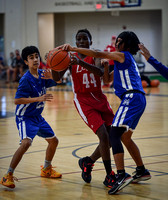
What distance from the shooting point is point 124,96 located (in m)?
4.39

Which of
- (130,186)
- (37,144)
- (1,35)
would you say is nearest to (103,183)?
(130,186)

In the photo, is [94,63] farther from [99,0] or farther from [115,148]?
[99,0]

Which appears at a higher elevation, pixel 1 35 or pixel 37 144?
pixel 1 35

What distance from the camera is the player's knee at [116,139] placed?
428cm

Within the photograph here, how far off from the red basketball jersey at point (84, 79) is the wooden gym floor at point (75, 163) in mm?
976


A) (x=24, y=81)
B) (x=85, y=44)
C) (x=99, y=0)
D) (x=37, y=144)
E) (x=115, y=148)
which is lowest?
(x=37, y=144)

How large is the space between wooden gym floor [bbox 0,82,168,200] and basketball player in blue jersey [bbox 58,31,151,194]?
0.88 feet

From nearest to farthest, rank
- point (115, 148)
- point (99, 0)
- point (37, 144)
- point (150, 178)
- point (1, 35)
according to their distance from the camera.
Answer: point (115, 148)
point (150, 178)
point (37, 144)
point (99, 0)
point (1, 35)

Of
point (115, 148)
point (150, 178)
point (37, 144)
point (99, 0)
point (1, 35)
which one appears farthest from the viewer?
point (1, 35)

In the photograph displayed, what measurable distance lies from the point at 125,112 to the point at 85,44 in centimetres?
97

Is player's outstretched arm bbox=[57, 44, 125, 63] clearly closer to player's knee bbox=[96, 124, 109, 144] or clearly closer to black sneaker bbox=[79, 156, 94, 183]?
player's knee bbox=[96, 124, 109, 144]

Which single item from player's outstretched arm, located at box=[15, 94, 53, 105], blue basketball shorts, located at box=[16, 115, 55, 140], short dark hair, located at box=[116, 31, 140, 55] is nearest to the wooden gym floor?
blue basketball shorts, located at box=[16, 115, 55, 140]

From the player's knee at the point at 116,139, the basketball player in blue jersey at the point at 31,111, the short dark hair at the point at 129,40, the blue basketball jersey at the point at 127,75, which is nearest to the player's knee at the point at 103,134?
the player's knee at the point at 116,139

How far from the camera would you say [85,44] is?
4.84 metres
